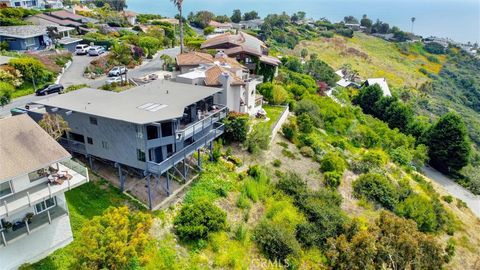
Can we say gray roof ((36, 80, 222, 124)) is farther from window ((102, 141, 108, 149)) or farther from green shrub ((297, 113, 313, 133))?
green shrub ((297, 113, 313, 133))

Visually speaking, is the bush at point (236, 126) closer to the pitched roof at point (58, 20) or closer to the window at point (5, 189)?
the window at point (5, 189)

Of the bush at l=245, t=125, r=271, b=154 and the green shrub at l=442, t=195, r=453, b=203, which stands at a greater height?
the bush at l=245, t=125, r=271, b=154

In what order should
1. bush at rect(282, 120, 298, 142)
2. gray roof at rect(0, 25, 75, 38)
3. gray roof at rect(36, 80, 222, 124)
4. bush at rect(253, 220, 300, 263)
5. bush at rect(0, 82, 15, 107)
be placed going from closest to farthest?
gray roof at rect(36, 80, 222, 124), bush at rect(253, 220, 300, 263), bush at rect(0, 82, 15, 107), bush at rect(282, 120, 298, 142), gray roof at rect(0, 25, 75, 38)

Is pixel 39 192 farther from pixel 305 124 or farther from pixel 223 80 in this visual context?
pixel 305 124

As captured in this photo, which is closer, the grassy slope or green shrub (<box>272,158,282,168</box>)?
green shrub (<box>272,158,282,168</box>)

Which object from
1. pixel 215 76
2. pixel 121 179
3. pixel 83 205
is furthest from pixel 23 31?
pixel 83 205

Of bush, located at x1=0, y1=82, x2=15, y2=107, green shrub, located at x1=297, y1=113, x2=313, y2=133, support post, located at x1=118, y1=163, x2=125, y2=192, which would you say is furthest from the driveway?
green shrub, located at x1=297, y1=113, x2=313, y2=133

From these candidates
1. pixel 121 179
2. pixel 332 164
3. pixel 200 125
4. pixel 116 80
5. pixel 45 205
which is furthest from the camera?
pixel 116 80
